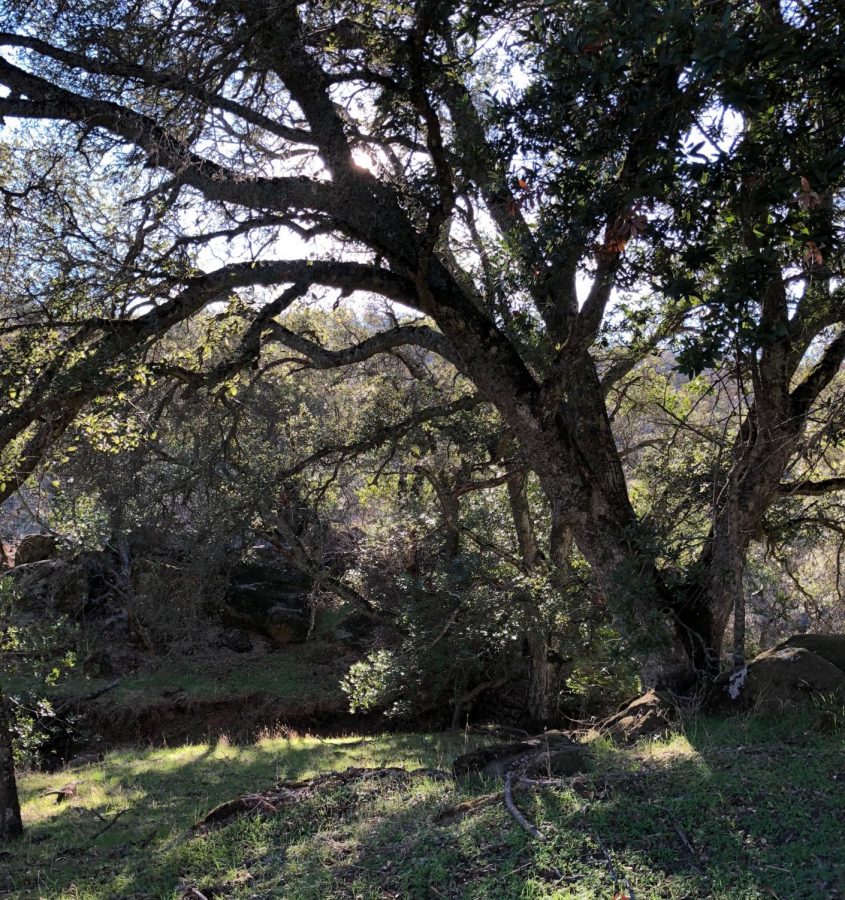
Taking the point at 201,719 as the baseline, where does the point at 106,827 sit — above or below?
above

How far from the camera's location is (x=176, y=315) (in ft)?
24.8

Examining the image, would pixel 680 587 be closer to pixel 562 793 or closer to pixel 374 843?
pixel 562 793

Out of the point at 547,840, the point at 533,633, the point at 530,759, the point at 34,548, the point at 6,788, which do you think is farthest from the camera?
the point at 34,548

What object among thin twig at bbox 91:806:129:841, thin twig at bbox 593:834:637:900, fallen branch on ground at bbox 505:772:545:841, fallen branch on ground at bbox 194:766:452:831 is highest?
fallen branch on ground at bbox 505:772:545:841

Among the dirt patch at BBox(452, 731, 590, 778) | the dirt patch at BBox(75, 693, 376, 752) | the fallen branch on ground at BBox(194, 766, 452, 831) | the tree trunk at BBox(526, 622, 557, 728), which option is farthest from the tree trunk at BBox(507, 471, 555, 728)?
the fallen branch on ground at BBox(194, 766, 452, 831)

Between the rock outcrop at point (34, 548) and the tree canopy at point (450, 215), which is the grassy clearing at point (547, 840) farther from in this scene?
the rock outcrop at point (34, 548)

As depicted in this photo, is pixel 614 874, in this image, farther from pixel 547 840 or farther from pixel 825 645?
pixel 825 645

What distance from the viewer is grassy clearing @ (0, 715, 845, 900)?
372 cm

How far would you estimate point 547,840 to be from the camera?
13.5 ft

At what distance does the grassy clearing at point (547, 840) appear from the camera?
3717mm

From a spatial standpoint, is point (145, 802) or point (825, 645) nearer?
point (825, 645)

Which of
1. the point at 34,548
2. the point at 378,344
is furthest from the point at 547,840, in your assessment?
the point at 34,548

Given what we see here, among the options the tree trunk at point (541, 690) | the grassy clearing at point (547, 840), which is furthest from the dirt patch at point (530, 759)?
the tree trunk at point (541, 690)

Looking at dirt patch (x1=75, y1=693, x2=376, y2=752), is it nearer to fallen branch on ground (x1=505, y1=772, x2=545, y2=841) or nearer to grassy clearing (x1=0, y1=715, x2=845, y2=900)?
grassy clearing (x1=0, y1=715, x2=845, y2=900)
